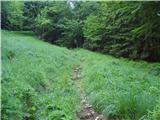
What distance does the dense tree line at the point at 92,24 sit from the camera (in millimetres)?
18850

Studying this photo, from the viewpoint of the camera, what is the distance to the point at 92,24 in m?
40.1

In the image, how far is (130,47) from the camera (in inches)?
1244

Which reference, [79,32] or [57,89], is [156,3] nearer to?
[57,89]

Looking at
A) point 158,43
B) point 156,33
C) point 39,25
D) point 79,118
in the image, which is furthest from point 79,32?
point 79,118

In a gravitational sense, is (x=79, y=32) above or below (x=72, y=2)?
below

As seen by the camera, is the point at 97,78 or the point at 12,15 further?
the point at 12,15

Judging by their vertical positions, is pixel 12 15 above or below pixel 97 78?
above

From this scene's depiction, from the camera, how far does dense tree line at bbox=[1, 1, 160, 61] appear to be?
1885cm

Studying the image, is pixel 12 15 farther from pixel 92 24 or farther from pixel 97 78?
pixel 97 78

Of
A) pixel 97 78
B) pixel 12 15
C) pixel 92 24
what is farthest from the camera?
pixel 12 15

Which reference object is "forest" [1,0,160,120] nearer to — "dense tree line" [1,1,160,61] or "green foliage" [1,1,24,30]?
"dense tree line" [1,1,160,61]

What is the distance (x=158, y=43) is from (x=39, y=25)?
97.3ft

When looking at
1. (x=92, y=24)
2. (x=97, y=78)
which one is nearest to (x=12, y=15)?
(x=92, y=24)

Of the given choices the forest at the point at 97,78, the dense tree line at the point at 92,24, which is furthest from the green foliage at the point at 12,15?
the forest at the point at 97,78
